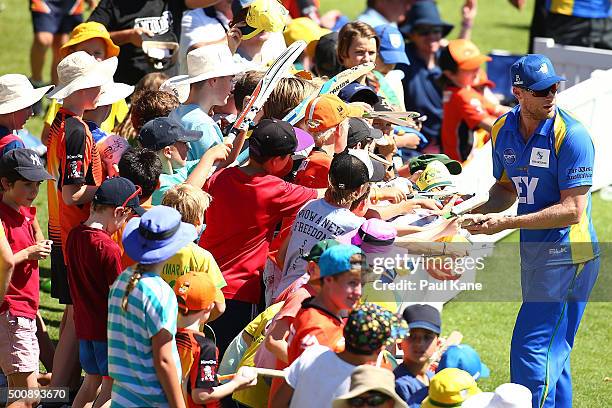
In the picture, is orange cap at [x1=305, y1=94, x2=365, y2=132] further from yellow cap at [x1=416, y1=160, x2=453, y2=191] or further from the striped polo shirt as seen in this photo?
the striped polo shirt

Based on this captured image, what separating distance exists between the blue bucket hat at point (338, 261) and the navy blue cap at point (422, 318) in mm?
399

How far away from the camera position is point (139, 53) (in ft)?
30.6

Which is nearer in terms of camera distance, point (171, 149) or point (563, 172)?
point (563, 172)

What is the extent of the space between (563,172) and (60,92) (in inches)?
115

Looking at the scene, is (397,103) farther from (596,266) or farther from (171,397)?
(171,397)

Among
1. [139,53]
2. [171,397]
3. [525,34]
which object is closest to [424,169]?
[171,397]

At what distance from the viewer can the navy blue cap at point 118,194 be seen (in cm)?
554

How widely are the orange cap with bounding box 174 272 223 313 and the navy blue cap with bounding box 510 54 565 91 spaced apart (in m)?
1.95

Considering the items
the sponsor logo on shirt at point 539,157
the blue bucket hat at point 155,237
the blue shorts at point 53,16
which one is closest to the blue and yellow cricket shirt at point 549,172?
the sponsor logo on shirt at point 539,157

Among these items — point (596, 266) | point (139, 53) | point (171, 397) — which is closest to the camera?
point (171, 397)

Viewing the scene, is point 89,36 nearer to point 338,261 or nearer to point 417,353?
point 338,261

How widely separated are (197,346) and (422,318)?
3.36 ft

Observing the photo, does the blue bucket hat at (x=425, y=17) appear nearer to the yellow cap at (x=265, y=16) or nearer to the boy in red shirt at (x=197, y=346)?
the yellow cap at (x=265, y=16)

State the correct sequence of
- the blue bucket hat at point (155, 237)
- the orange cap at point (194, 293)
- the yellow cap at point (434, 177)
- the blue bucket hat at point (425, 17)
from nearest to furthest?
the blue bucket hat at point (155, 237), the orange cap at point (194, 293), the yellow cap at point (434, 177), the blue bucket hat at point (425, 17)
